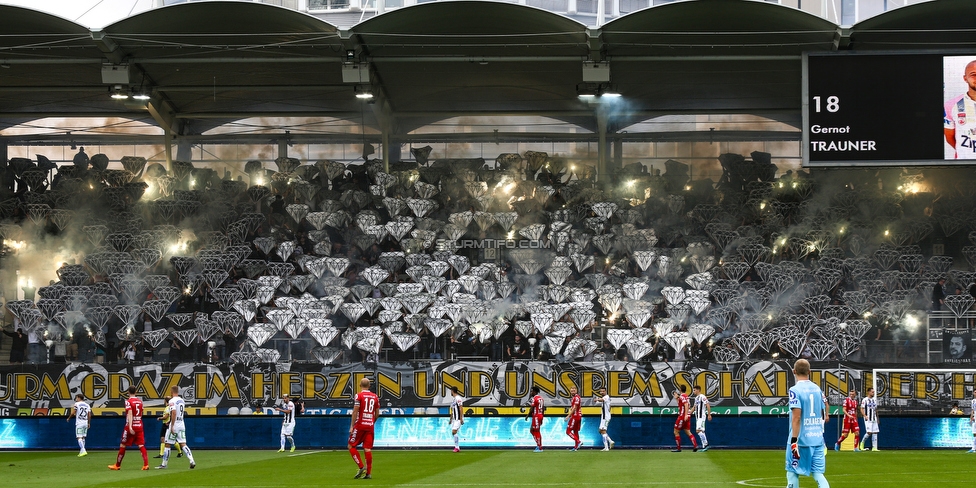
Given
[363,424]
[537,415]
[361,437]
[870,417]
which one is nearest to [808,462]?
[363,424]

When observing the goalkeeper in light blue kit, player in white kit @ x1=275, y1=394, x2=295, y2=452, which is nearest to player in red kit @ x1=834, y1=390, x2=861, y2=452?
player in white kit @ x1=275, y1=394, x2=295, y2=452

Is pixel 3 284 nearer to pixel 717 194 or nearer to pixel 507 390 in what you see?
pixel 507 390

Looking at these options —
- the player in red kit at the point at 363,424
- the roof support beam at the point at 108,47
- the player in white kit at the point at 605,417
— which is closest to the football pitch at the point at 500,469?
the player in red kit at the point at 363,424

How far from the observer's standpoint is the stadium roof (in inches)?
1316

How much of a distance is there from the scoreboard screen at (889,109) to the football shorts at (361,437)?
14.2 meters

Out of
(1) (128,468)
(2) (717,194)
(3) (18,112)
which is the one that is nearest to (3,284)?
(3) (18,112)

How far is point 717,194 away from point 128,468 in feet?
88.7

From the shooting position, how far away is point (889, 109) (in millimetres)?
28578

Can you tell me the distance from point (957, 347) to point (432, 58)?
18682mm

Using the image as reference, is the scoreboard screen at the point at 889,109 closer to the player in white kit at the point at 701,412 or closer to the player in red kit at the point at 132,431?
the player in white kit at the point at 701,412

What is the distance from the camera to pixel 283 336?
3688cm

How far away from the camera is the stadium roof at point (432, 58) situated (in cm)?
3344

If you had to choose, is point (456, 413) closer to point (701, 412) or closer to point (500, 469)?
point (701, 412)

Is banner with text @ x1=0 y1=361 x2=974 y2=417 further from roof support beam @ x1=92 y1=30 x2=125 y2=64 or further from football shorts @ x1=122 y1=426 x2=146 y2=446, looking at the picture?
roof support beam @ x1=92 y1=30 x2=125 y2=64
